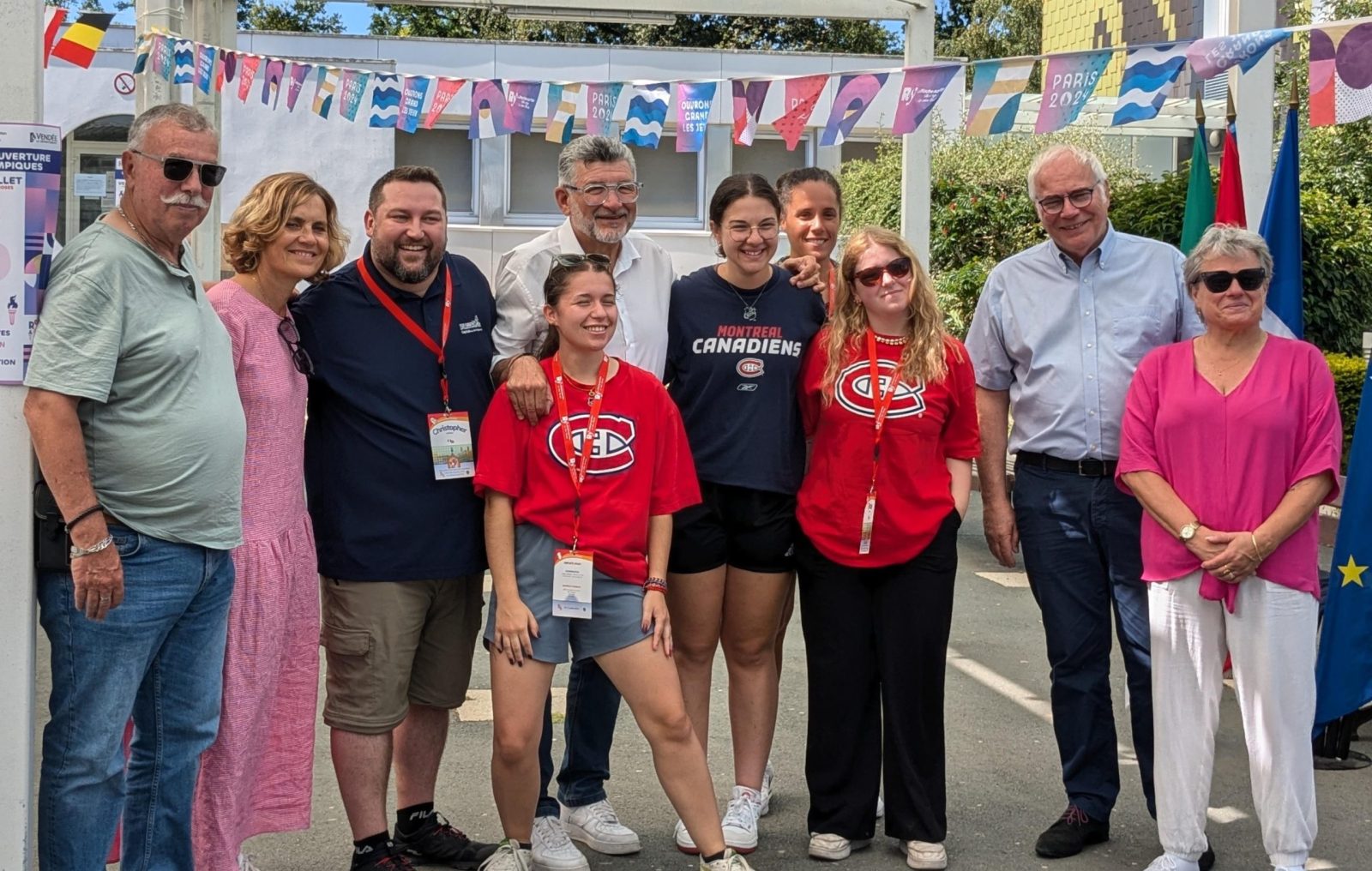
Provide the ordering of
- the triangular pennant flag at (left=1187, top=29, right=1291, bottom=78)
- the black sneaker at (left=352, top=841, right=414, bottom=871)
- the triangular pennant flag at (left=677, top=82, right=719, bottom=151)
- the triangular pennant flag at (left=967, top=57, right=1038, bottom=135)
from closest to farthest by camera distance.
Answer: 1. the black sneaker at (left=352, top=841, right=414, bottom=871)
2. the triangular pennant flag at (left=1187, top=29, right=1291, bottom=78)
3. the triangular pennant flag at (left=967, top=57, right=1038, bottom=135)
4. the triangular pennant flag at (left=677, top=82, right=719, bottom=151)

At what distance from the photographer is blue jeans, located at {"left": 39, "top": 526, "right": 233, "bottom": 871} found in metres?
3.33

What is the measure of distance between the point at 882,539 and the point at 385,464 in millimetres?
1485

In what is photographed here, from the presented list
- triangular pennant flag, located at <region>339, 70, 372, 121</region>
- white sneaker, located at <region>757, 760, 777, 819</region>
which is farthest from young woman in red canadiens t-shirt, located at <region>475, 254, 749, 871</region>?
triangular pennant flag, located at <region>339, 70, 372, 121</region>

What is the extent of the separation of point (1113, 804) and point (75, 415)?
11.7 feet

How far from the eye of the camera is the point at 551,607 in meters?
4.12

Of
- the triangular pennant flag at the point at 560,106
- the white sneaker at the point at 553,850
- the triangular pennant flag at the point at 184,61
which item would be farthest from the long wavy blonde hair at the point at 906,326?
the triangular pennant flag at the point at 184,61

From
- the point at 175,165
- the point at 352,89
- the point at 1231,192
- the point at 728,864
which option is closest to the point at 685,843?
the point at 728,864

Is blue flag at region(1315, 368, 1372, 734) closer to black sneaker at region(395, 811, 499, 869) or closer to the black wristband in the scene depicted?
black sneaker at region(395, 811, 499, 869)

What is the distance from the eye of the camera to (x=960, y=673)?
7.20 m

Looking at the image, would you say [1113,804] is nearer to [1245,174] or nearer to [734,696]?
[734,696]

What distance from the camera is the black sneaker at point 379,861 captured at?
428 centimetres

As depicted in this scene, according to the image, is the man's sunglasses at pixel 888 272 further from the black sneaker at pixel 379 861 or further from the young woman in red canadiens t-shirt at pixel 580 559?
the black sneaker at pixel 379 861

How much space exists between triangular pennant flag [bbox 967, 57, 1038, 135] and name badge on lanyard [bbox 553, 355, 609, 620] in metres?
3.16

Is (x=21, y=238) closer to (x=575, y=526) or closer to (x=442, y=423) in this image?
(x=442, y=423)
